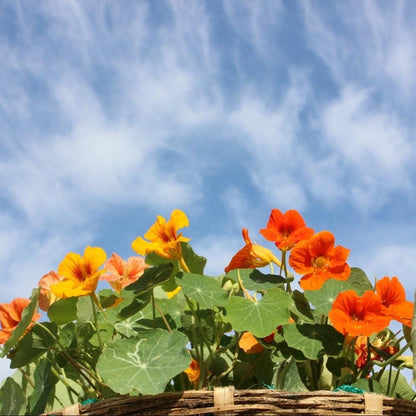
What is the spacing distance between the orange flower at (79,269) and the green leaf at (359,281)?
2.14 feet

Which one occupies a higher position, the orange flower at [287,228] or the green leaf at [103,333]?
the orange flower at [287,228]

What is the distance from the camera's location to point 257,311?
4.38 feet

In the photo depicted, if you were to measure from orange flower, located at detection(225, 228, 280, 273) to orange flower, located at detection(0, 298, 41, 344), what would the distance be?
1.75 feet

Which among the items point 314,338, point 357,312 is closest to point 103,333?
point 314,338

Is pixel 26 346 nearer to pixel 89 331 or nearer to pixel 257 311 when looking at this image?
pixel 89 331

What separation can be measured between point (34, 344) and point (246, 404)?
22.4 inches

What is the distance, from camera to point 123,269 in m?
1.70

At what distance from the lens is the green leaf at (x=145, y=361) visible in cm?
114

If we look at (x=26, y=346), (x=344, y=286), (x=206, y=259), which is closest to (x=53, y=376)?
(x=26, y=346)

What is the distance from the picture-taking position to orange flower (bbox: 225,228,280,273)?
5.02 ft

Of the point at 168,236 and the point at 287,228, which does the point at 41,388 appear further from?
the point at 287,228

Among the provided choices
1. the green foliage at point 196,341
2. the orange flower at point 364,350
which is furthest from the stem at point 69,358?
the orange flower at point 364,350

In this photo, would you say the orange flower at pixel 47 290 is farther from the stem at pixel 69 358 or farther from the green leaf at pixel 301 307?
the green leaf at pixel 301 307

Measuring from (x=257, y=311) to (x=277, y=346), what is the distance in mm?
154
